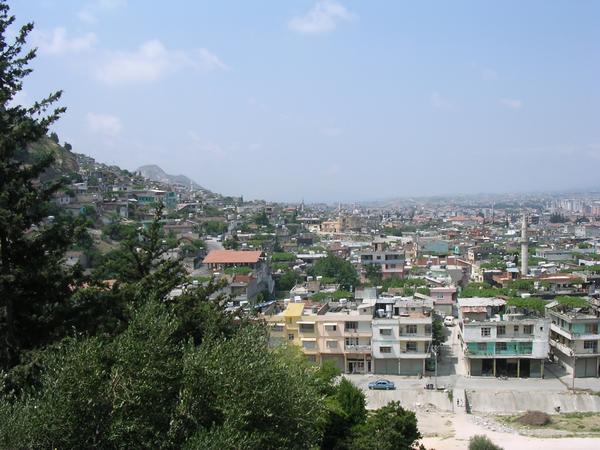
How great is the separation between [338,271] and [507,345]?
23.3m

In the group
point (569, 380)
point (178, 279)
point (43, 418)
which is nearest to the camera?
point (43, 418)

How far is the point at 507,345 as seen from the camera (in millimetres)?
26406

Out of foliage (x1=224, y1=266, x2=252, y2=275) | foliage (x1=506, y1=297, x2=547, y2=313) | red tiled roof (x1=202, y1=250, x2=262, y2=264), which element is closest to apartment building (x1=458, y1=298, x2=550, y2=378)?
foliage (x1=506, y1=297, x2=547, y2=313)

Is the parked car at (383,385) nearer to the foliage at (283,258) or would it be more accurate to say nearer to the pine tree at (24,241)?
the pine tree at (24,241)

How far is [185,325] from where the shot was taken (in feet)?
44.0

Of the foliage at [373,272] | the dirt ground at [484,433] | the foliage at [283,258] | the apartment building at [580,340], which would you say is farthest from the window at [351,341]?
the foliage at [283,258]

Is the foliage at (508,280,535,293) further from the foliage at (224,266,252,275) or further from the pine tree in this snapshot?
the pine tree

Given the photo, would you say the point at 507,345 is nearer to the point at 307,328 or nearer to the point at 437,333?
the point at 437,333

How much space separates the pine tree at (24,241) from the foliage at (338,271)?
121 ft

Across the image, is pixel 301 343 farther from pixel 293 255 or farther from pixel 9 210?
pixel 293 255

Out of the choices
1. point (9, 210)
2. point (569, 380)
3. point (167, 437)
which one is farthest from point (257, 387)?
point (569, 380)

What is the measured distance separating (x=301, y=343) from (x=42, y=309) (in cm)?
1883

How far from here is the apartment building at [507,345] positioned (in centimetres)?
2612

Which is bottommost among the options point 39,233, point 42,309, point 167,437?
point 167,437
